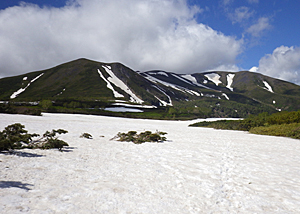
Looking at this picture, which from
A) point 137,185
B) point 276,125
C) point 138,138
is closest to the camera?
point 137,185

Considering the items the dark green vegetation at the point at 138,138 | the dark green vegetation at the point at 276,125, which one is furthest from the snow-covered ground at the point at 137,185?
the dark green vegetation at the point at 276,125

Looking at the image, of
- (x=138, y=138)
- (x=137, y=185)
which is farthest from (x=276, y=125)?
(x=137, y=185)

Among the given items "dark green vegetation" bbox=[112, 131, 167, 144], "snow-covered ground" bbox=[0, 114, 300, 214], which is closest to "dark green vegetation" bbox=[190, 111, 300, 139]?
"dark green vegetation" bbox=[112, 131, 167, 144]

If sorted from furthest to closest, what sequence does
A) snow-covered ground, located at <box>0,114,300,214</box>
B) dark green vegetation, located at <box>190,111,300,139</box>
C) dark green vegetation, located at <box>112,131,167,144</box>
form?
dark green vegetation, located at <box>190,111,300,139</box> → dark green vegetation, located at <box>112,131,167,144</box> → snow-covered ground, located at <box>0,114,300,214</box>

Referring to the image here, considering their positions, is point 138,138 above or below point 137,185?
above

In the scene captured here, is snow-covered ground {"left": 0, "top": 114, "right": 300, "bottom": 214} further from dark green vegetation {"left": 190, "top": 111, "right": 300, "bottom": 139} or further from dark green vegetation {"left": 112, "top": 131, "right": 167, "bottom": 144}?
dark green vegetation {"left": 190, "top": 111, "right": 300, "bottom": 139}

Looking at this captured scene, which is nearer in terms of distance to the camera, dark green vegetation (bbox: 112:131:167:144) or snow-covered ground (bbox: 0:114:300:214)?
snow-covered ground (bbox: 0:114:300:214)

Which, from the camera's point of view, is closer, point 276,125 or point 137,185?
point 137,185

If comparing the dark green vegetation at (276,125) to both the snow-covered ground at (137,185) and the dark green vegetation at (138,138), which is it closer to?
the dark green vegetation at (138,138)

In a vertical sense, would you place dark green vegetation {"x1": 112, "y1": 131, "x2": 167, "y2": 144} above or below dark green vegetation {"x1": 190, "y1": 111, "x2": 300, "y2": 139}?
below

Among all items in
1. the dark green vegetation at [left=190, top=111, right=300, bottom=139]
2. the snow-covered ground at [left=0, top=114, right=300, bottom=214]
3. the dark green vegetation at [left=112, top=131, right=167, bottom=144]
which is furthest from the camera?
the dark green vegetation at [left=190, top=111, right=300, bottom=139]

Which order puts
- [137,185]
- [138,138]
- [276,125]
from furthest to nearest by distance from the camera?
[276,125] → [138,138] → [137,185]

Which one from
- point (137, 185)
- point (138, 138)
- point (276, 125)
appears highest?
point (276, 125)

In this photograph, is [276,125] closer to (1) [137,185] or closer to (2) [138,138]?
(2) [138,138]
